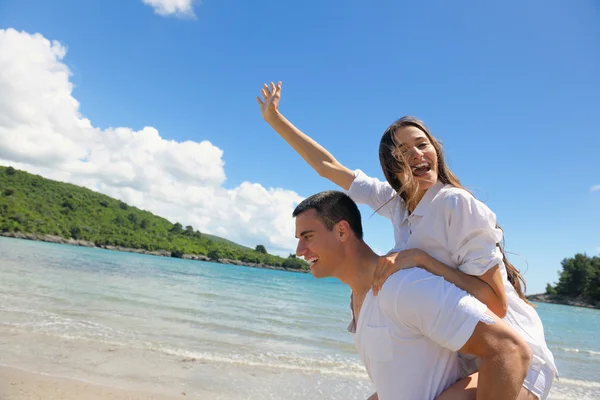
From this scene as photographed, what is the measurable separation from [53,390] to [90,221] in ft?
373

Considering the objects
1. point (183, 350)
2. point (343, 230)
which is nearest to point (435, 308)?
point (343, 230)

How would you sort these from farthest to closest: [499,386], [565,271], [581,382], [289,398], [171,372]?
[565,271], [581,382], [171,372], [289,398], [499,386]

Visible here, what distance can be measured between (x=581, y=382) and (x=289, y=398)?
7.45 meters

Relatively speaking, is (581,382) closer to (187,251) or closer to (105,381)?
(105,381)

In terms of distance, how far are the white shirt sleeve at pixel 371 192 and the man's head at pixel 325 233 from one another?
34.7 inches

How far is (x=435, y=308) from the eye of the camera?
1.65m

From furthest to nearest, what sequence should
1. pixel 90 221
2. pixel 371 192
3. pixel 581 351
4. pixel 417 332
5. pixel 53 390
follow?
Answer: pixel 90 221
pixel 581 351
pixel 53 390
pixel 371 192
pixel 417 332

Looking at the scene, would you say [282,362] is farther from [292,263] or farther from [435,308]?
[292,263]

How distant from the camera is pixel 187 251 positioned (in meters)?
115

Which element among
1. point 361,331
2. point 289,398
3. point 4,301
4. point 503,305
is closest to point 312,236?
point 361,331

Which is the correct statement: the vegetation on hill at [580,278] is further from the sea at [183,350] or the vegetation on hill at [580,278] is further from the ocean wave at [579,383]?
the ocean wave at [579,383]

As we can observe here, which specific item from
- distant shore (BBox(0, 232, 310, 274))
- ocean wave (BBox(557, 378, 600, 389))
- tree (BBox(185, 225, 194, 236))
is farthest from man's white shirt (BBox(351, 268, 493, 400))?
tree (BBox(185, 225, 194, 236))

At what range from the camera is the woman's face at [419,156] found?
237 centimetres

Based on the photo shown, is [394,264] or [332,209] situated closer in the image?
[394,264]
